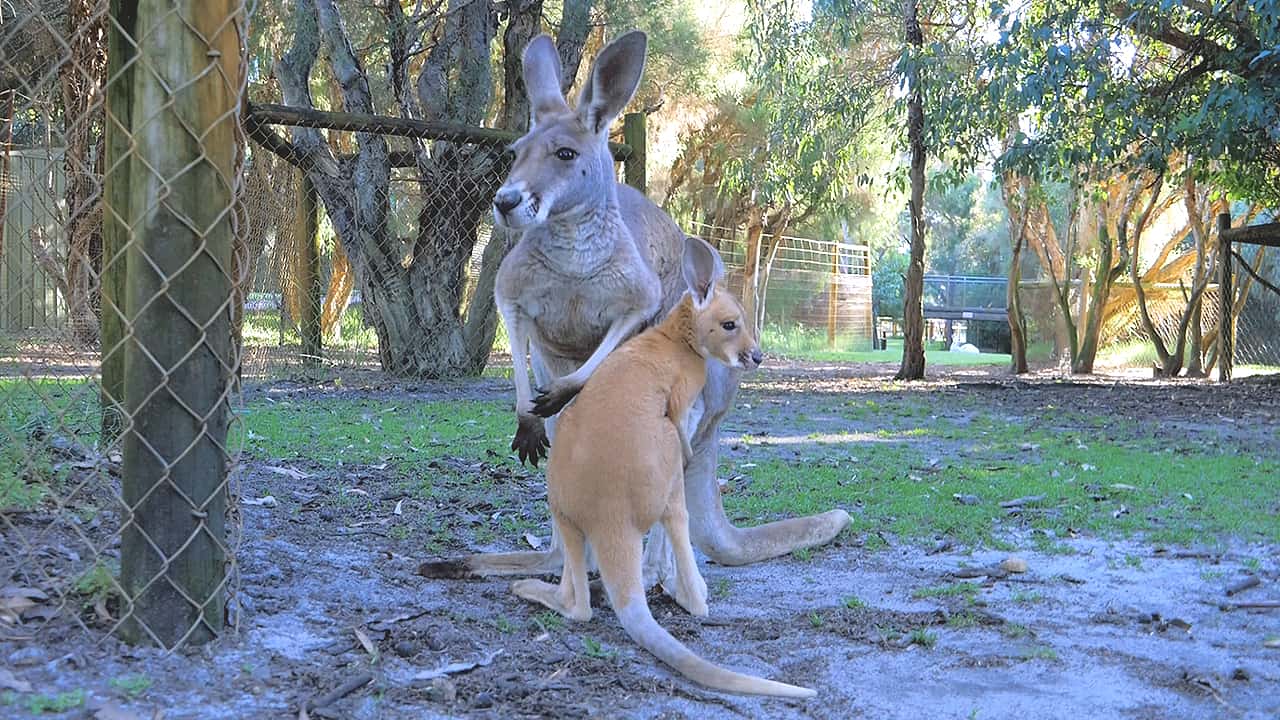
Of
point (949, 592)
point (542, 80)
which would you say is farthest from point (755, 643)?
point (542, 80)

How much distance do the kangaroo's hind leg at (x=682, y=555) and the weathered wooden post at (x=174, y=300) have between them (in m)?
1.14

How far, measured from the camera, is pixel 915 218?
12008 millimetres

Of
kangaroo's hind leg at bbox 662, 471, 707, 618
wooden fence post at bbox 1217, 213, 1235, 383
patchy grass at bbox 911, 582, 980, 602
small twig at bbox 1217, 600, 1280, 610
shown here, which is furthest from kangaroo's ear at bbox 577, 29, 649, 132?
wooden fence post at bbox 1217, 213, 1235, 383

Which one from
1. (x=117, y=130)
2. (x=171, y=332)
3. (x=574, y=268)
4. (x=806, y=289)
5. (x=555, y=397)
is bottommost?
(x=555, y=397)

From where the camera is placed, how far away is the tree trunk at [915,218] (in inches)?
448

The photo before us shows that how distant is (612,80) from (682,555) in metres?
1.38

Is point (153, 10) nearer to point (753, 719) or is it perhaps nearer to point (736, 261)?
point (753, 719)

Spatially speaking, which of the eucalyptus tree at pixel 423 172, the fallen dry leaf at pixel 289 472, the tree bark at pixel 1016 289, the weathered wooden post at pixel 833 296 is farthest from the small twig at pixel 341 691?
the weathered wooden post at pixel 833 296

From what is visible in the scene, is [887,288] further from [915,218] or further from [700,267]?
[700,267]

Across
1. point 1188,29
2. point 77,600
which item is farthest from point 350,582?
point 1188,29

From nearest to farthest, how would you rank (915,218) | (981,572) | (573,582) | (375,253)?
(573,582) < (981,572) < (375,253) < (915,218)

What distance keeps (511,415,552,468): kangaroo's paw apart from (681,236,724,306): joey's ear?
0.64m

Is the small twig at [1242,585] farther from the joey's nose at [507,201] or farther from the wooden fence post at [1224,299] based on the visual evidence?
the wooden fence post at [1224,299]

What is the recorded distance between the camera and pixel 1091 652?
2.78 meters
